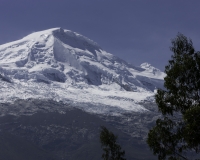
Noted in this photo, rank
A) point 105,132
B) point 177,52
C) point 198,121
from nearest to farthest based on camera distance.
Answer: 1. point 198,121
2. point 177,52
3. point 105,132

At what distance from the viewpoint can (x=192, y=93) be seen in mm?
37594

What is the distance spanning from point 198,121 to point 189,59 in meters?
6.66

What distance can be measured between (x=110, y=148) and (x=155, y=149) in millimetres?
19003

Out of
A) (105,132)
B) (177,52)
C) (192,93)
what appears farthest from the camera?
(105,132)

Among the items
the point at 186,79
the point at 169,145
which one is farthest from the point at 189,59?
the point at 169,145

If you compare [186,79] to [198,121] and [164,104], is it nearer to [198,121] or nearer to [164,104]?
[164,104]

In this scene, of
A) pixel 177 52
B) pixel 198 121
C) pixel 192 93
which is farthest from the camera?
pixel 177 52

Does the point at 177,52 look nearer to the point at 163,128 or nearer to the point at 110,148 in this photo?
the point at 163,128

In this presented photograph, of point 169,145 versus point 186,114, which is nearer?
point 186,114

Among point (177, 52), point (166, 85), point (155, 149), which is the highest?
point (177, 52)

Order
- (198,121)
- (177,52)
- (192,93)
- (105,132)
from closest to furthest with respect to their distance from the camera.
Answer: (198,121), (192,93), (177,52), (105,132)

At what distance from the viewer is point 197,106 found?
3416 cm

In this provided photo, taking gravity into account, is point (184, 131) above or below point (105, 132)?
below

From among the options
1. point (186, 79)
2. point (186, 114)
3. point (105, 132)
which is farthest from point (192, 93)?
point (105, 132)
